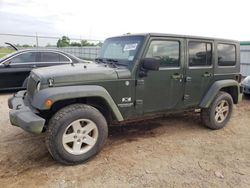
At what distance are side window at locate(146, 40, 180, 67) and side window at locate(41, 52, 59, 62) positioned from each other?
17.1 feet

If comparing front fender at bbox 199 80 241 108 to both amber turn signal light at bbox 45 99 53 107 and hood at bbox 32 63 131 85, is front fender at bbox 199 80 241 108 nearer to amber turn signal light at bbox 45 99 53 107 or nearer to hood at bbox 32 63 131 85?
hood at bbox 32 63 131 85

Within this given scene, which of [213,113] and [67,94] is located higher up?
[67,94]

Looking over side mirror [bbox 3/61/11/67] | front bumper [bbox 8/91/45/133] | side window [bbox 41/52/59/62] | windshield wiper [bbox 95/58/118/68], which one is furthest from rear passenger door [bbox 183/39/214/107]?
side mirror [bbox 3/61/11/67]

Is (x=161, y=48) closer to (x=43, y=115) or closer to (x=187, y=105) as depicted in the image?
(x=187, y=105)

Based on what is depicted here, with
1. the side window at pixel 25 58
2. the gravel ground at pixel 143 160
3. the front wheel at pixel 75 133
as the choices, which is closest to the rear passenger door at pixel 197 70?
the gravel ground at pixel 143 160

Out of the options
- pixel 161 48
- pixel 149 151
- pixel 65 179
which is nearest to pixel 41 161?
pixel 65 179

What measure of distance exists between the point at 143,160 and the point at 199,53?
2323mm

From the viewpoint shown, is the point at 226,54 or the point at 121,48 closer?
the point at 121,48

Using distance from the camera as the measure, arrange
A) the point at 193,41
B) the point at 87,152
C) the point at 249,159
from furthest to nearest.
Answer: the point at 193,41, the point at 249,159, the point at 87,152

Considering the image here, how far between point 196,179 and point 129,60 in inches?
78.3

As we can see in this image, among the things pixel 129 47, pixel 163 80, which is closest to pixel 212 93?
pixel 163 80

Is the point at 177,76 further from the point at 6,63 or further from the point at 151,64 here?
the point at 6,63

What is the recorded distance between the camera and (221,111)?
5277 mm

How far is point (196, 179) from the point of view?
328cm
